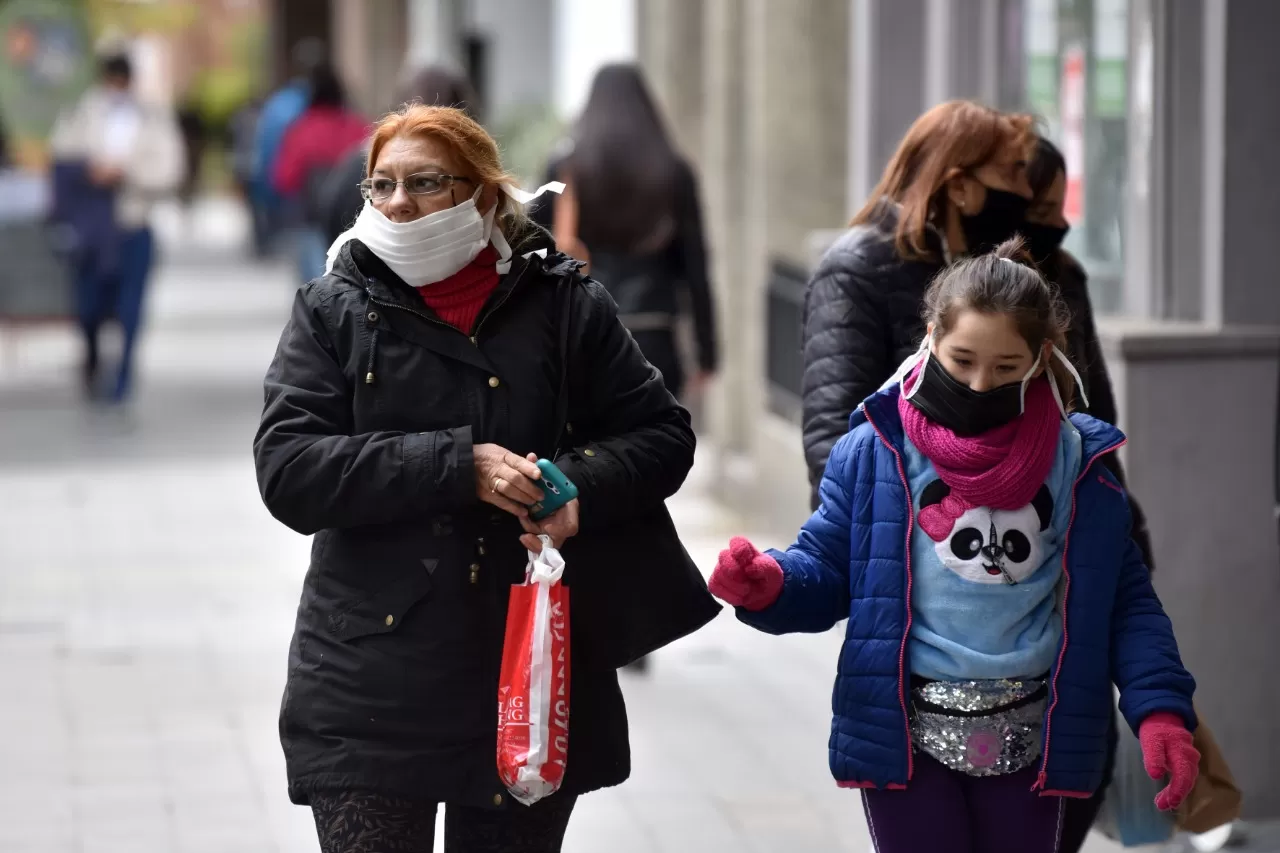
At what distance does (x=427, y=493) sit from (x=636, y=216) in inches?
168

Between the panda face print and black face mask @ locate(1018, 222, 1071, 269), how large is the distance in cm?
99

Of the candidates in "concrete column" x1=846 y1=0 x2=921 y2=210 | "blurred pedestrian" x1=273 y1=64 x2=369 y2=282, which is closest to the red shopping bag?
"concrete column" x1=846 y1=0 x2=921 y2=210

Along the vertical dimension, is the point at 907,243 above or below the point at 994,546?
above

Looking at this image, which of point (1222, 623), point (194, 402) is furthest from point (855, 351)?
point (194, 402)

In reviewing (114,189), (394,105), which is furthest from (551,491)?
(114,189)

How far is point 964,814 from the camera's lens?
11.9 feet

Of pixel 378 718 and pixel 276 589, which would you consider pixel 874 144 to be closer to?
pixel 276 589

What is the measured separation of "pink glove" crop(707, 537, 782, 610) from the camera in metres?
3.47

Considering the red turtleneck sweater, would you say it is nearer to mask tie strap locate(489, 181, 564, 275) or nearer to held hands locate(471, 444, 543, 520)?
mask tie strap locate(489, 181, 564, 275)

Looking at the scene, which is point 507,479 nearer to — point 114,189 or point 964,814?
A: point 964,814

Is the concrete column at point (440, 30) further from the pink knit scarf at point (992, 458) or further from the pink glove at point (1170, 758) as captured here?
the pink glove at point (1170, 758)

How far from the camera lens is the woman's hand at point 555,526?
3.53m

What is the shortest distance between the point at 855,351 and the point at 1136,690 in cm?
116

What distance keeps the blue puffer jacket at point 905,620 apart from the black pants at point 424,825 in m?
0.50
